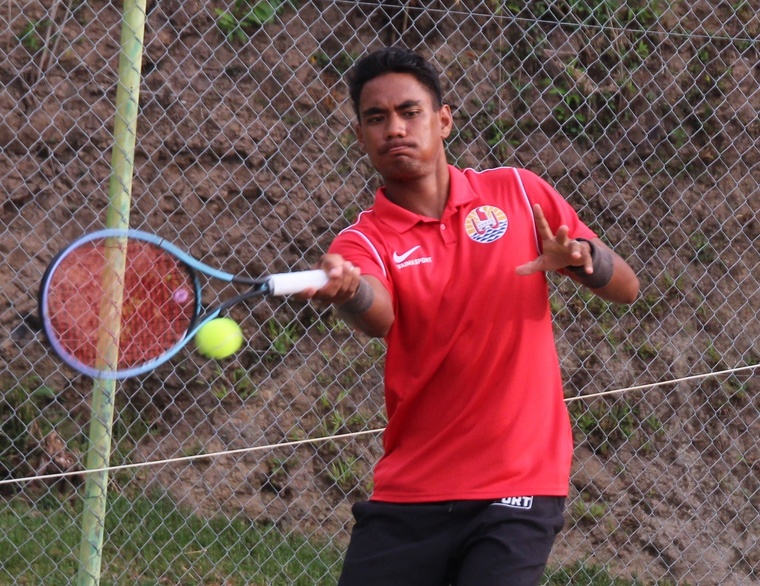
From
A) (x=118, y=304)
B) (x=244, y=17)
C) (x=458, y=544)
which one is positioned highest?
(x=244, y=17)

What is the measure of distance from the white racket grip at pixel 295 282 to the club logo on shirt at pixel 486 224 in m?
0.53

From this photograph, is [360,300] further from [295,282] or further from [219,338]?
[219,338]

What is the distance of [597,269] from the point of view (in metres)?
2.61

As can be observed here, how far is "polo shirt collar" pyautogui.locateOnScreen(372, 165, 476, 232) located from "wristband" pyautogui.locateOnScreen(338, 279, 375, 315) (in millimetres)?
307

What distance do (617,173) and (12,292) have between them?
120 inches

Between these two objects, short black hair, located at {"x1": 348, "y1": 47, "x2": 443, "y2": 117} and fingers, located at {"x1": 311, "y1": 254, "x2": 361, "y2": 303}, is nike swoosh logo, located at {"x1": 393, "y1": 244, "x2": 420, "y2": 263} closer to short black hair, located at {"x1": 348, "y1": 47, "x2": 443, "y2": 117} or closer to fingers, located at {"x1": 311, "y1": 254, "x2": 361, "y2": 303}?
fingers, located at {"x1": 311, "y1": 254, "x2": 361, "y2": 303}

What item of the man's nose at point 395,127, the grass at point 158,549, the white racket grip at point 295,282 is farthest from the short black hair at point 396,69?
the grass at point 158,549

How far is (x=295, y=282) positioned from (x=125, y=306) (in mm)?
1635

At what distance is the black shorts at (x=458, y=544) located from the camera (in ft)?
8.28

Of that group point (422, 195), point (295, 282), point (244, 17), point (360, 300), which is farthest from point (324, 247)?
point (295, 282)

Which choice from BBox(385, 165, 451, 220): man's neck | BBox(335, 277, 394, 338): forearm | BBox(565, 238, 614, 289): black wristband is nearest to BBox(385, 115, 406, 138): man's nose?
BBox(385, 165, 451, 220): man's neck

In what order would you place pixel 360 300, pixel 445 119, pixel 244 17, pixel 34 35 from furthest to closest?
pixel 244 17, pixel 34 35, pixel 445 119, pixel 360 300

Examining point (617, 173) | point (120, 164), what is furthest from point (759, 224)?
point (120, 164)

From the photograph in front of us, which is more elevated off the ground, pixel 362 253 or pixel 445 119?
pixel 445 119
